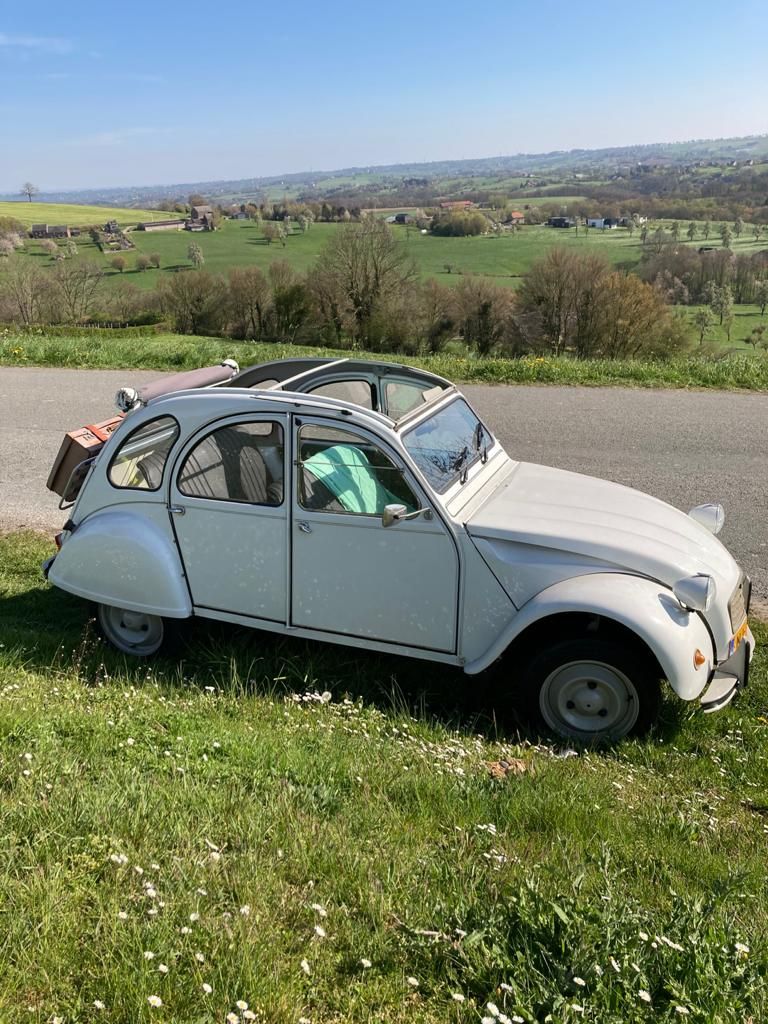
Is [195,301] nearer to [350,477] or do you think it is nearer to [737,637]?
[350,477]

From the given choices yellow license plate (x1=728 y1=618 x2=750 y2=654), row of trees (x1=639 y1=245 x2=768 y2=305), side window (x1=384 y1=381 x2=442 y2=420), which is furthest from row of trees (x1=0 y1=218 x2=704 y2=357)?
yellow license plate (x1=728 y1=618 x2=750 y2=654)

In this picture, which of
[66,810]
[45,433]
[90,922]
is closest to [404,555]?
[66,810]

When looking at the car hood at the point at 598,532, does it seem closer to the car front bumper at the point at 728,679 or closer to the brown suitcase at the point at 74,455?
the car front bumper at the point at 728,679

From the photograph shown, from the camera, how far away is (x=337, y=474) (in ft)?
15.1

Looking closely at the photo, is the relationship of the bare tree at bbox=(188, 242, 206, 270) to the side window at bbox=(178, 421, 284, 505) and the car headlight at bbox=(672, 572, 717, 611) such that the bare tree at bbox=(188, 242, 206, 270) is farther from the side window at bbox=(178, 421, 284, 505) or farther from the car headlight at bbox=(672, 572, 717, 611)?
the car headlight at bbox=(672, 572, 717, 611)

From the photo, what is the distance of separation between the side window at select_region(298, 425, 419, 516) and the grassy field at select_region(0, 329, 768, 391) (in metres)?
9.31

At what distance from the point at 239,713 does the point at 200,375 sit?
2.61 metres

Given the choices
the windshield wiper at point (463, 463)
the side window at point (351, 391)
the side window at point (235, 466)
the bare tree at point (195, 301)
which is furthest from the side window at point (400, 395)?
the bare tree at point (195, 301)

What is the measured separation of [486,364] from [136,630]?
10.1 metres

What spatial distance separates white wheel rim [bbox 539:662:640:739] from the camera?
4164mm

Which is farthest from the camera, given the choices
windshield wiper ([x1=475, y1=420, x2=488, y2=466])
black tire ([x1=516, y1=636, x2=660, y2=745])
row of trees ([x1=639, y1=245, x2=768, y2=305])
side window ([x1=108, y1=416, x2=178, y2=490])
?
row of trees ([x1=639, y1=245, x2=768, y2=305])

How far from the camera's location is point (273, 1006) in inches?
85.5

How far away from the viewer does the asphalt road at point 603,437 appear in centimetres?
816

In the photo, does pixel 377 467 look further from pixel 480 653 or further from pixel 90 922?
pixel 90 922
